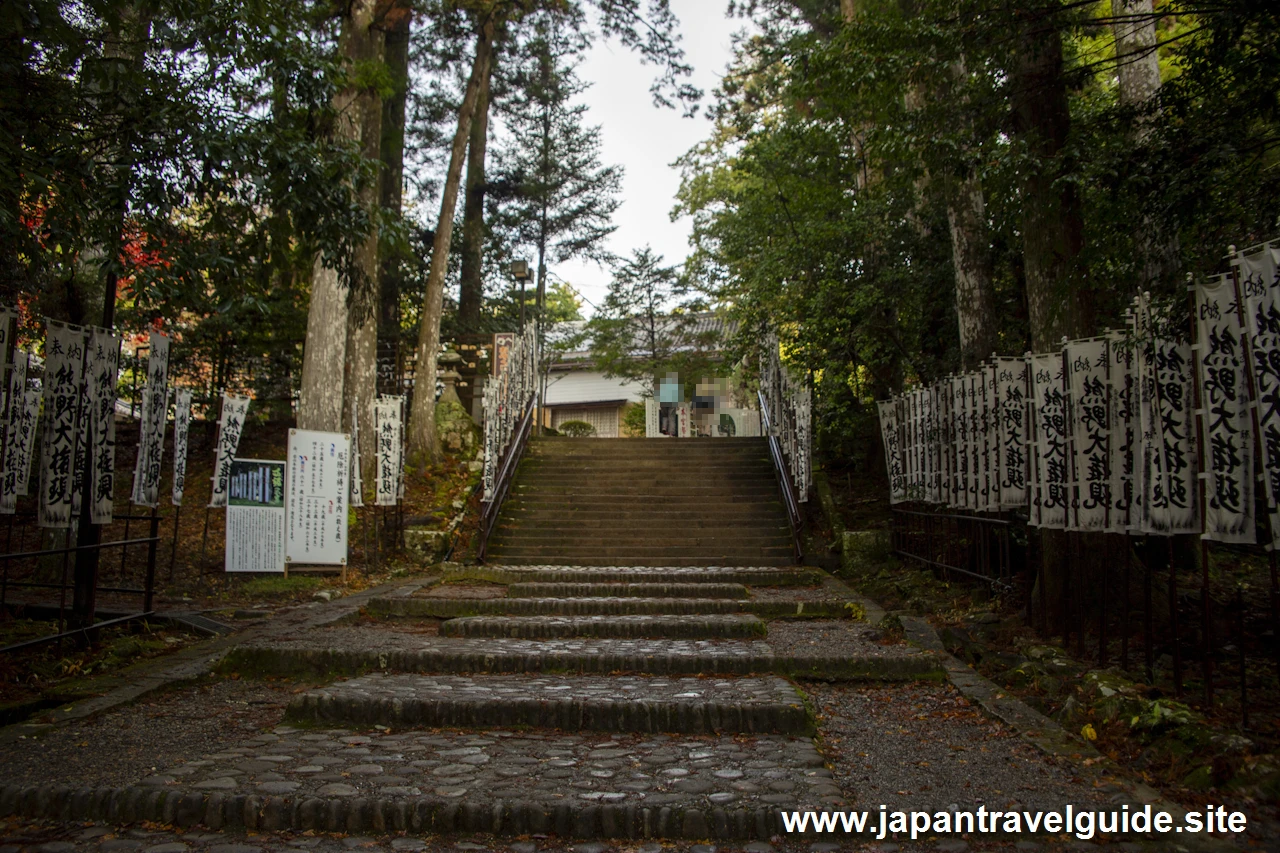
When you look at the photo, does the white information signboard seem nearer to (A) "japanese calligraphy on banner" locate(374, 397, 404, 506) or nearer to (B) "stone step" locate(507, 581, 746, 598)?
(A) "japanese calligraphy on banner" locate(374, 397, 404, 506)

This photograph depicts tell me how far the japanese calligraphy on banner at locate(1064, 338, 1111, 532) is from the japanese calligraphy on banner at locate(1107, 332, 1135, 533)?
0.27ft

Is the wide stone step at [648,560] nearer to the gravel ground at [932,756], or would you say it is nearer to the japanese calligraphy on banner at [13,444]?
the gravel ground at [932,756]

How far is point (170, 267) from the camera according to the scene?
6516mm

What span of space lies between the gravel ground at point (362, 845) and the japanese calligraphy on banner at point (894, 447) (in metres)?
6.68

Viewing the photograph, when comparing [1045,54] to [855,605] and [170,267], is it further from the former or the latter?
[170,267]

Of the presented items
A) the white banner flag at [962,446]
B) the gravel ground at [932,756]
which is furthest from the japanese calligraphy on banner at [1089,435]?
the white banner flag at [962,446]

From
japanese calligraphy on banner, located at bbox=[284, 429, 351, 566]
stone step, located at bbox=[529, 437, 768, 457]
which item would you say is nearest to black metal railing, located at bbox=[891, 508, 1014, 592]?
stone step, located at bbox=[529, 437, 768, 457]

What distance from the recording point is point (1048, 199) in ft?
21.1

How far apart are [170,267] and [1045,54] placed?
23.0 feet

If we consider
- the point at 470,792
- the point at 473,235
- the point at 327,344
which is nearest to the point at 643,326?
the point at 473,235

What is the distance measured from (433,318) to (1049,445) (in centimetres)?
1230

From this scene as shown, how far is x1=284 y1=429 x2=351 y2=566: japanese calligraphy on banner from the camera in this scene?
393 inches

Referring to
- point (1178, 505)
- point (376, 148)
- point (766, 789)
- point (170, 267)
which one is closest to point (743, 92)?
point (376, 148)

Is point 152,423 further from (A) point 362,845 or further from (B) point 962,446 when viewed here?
(B) point 962,446
